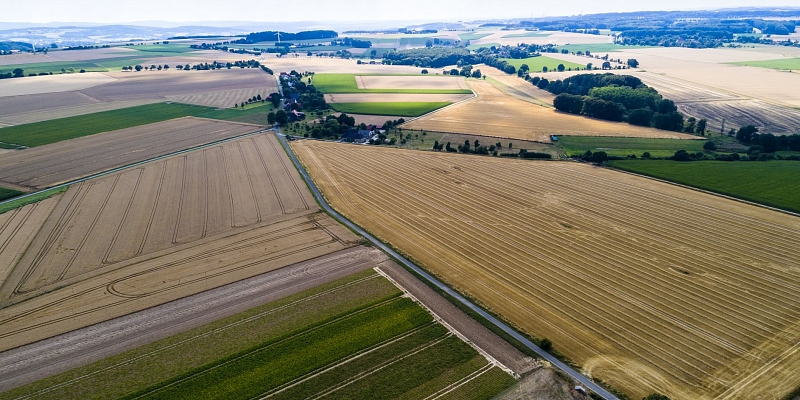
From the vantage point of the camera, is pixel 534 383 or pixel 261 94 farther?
pixel 261 94

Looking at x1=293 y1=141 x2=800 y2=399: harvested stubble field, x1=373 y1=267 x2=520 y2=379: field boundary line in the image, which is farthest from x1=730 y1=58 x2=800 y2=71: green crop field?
x1=373 y1=267 x2=520 y2=379: field boundary line

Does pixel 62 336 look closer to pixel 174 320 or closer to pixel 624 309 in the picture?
pixel 174 320

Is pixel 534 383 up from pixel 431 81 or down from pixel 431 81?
down

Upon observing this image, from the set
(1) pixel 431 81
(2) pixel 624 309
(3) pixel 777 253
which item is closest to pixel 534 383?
(2) pixel 624 309

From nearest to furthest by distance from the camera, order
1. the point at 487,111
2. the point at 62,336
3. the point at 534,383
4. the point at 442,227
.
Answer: the point at 534,383 → the point at 62,336 → the point at 442,227 → the point at 487,111

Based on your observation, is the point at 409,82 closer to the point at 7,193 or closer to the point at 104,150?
the point at 104,150

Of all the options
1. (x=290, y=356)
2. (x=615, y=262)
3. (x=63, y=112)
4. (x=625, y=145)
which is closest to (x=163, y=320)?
(x=290, y=356)

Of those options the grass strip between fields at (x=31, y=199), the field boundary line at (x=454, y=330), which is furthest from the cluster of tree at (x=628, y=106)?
the grass strip between fields at (x=31, y=199)
